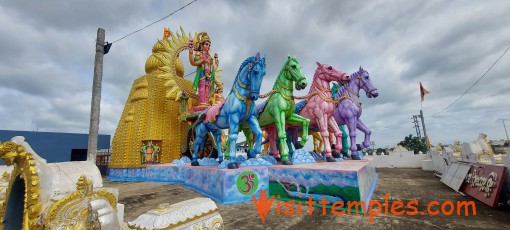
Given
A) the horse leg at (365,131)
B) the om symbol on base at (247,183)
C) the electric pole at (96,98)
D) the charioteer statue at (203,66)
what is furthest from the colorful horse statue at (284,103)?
the electric pole at (96,98)

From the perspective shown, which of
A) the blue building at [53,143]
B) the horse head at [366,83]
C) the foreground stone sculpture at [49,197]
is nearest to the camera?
the foreground stone sculpture at [49,197]

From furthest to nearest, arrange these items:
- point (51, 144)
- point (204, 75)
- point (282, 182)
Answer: point (51, 144), point (204, 75), point (282, 182)

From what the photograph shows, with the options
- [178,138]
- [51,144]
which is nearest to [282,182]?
[178,138]

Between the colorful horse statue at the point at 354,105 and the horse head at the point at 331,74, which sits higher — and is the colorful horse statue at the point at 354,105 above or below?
below

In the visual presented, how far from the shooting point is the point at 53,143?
16.8m

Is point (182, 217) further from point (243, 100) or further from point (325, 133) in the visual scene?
point (325, 133)

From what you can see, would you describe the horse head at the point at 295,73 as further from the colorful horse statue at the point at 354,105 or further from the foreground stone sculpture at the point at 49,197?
the foreground stone sculpture at the point at 49,197

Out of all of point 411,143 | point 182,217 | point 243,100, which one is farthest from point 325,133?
point 411,143

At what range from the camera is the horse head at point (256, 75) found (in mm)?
5574

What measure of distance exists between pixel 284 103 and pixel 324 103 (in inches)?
54.7

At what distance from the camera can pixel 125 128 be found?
11.4 metres

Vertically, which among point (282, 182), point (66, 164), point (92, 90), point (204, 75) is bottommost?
point (282, 182)

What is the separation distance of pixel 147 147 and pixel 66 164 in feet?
27.9

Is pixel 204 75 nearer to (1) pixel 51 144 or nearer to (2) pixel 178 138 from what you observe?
(2) pixel 178 138
